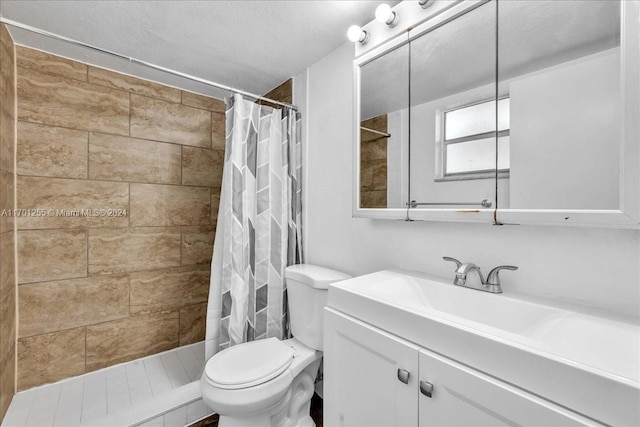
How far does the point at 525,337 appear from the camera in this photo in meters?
0.70

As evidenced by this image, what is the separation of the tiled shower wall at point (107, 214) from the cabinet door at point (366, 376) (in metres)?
1.64

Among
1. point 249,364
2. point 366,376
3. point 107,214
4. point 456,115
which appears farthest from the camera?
point 107,214

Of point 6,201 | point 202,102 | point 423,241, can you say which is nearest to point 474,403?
point 423,241

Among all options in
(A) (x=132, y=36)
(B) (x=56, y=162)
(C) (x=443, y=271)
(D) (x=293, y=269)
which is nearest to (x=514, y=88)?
(C) (x=443, y=271)

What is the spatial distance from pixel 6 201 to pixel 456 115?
2350mm

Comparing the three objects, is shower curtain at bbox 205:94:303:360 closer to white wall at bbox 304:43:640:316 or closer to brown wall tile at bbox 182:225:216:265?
white wall at bbox 304:43:640:316

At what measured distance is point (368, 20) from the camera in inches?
58.8

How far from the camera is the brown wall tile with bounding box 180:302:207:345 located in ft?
7.61

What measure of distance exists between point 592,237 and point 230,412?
148 cm

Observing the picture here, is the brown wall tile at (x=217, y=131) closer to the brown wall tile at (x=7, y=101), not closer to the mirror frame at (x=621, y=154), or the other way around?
the brown wall tile at (x=7, y=101)

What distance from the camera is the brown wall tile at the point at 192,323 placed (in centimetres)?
232

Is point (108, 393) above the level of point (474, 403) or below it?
below

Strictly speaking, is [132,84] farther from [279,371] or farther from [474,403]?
[474,403]

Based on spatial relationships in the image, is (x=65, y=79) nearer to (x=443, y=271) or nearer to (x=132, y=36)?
(x=132, y=36)
